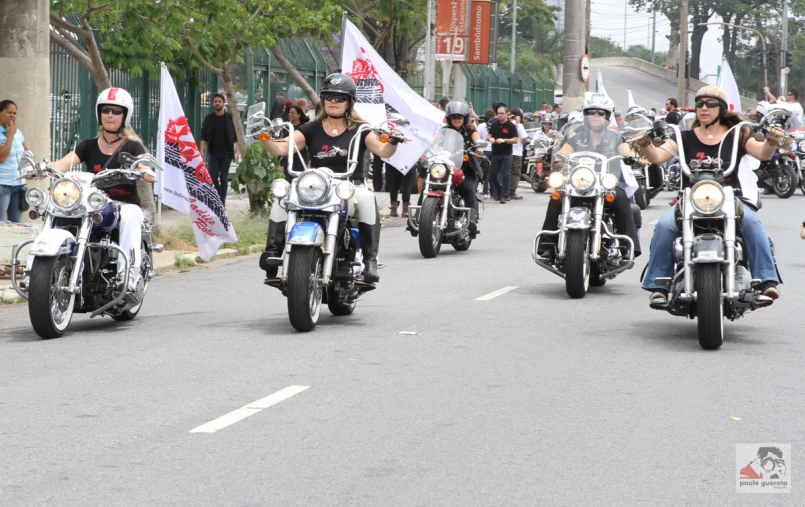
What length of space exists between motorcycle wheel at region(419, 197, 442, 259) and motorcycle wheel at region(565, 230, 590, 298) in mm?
3786

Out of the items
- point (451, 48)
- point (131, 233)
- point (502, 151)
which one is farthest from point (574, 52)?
point (131, 233)

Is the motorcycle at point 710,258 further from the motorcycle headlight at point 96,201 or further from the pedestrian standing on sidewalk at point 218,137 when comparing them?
the pedestrian standing on sidewalk at point 218,137

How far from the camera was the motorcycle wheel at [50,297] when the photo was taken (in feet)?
29.5

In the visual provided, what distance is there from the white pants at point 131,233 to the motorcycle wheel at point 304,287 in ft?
4.34

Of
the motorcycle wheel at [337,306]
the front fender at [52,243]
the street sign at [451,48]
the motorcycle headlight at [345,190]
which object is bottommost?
the motorcycle wheel at [337,306]

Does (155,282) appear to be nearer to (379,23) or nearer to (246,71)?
(246,71)

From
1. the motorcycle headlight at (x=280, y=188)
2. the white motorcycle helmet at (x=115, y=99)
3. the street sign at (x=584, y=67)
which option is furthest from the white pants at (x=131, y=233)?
the street sign at (x=584, y=67)

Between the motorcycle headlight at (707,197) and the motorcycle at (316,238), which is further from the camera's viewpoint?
the motorcycle at (316,238)

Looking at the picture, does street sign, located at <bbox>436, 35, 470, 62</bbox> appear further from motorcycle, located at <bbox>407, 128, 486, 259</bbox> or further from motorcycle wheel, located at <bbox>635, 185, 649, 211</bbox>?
motorcycle, located at <bbox>407, 128, 486, 259</bbox>

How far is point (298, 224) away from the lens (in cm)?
941

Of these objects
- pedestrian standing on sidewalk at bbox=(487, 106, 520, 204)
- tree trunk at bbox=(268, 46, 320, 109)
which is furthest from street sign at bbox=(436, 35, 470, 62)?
tree trunk at bbox=(268, 46, 320, 109)

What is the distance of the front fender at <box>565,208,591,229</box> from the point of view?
1127 centimetres

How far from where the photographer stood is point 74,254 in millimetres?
9492

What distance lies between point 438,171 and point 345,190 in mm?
6343
